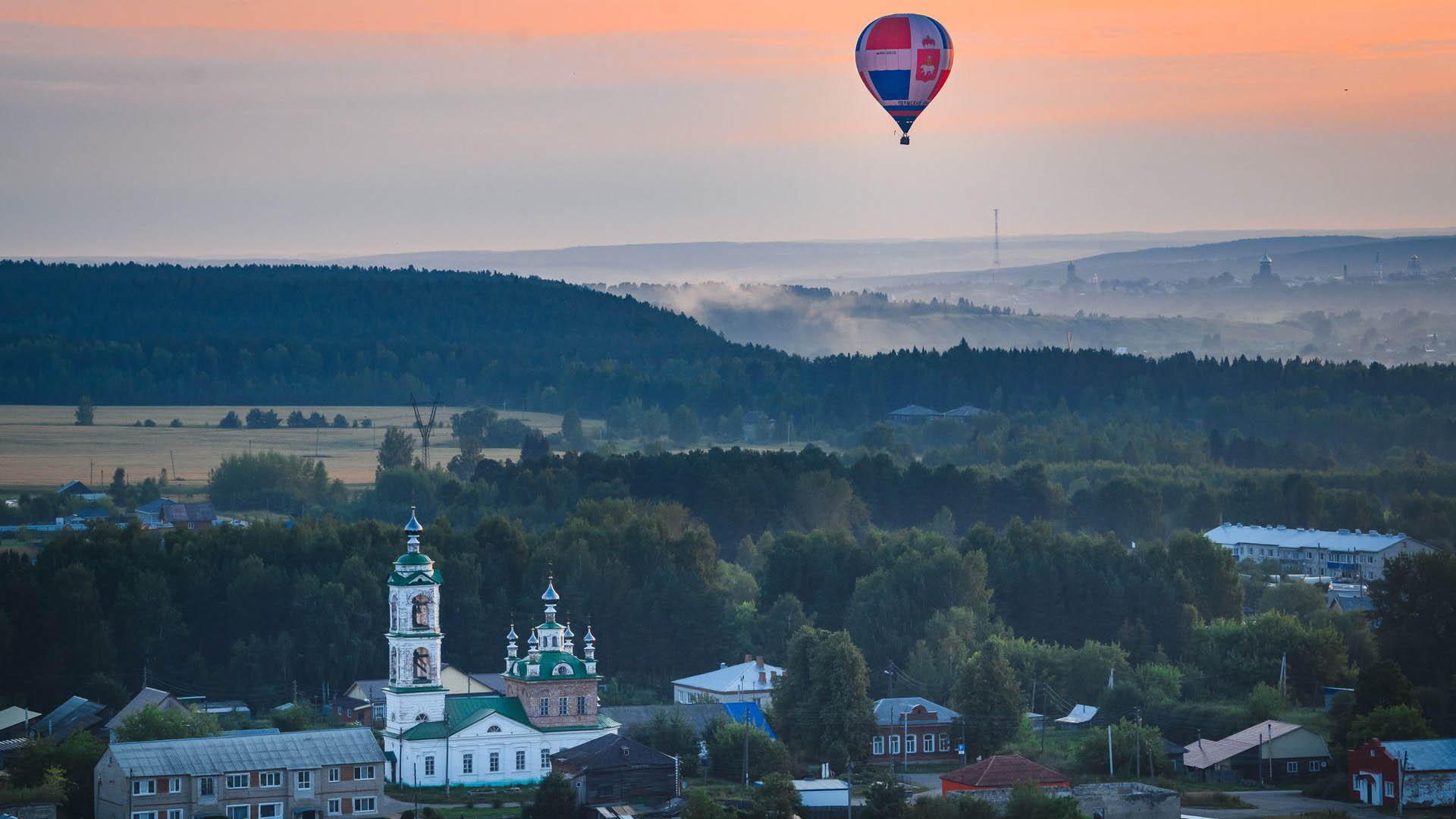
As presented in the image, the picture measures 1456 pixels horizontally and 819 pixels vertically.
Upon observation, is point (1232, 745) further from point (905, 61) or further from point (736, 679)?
point (905, 61)

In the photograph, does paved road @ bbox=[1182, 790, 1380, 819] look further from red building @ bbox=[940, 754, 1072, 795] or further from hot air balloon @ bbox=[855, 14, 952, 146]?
hot air balloon @ bbox=[855, 14, 952, 146]

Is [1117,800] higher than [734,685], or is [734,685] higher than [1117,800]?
[734,685]

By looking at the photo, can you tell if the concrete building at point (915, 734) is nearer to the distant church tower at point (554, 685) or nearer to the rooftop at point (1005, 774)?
the rooftop at point (1005, 774)

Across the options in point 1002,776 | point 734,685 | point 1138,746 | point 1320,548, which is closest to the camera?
point 1002,776

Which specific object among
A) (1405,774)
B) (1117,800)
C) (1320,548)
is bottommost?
(1117,800)

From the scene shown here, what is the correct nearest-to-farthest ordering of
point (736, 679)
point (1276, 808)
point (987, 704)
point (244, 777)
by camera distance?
1. point (244, 777)
2. point (1276, 808)
3. point (987, 704)
4. point (736, 679)

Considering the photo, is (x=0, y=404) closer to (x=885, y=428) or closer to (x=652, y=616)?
(x=885, y=428)

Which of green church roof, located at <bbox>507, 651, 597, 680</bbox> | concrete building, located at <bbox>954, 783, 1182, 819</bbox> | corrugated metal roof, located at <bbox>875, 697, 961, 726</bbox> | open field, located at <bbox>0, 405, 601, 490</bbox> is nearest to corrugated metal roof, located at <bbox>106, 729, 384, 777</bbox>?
green church roof, located at <bbox>507, 651, 597, 680</bbox>

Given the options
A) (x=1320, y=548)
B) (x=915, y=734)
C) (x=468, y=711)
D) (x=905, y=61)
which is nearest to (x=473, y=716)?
(x=468, y=711)
